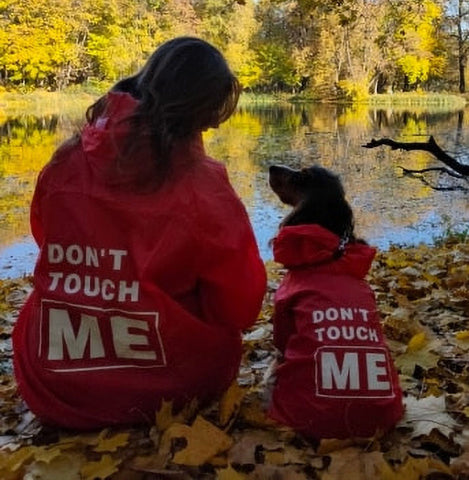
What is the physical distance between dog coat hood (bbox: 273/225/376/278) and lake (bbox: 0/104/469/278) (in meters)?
0.84

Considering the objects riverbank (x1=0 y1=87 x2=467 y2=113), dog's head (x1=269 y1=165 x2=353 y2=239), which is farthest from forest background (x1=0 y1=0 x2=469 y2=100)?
dog's head (x1=269 y1=165 x2=353 y2=239)

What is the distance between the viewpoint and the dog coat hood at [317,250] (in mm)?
2111

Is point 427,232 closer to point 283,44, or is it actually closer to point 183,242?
point 183,242

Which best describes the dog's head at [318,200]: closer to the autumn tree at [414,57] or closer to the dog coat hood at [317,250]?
the dog coat hood at [317,250]

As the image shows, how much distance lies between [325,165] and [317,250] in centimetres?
1207

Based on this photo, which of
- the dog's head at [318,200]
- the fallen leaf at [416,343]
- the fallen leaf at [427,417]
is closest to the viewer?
the fallen leaf at [427,417]

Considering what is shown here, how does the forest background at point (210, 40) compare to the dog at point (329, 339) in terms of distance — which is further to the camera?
the forest background at point (210, 40)

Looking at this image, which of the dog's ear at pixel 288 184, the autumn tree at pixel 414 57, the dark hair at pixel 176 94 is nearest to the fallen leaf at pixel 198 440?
the dark hair at pixel 176 94

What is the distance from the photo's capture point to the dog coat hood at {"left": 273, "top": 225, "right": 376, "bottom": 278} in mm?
2111

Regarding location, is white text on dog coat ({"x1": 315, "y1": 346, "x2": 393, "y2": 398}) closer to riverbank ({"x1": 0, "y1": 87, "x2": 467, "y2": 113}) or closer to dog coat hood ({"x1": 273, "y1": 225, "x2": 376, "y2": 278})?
dog coat hood ({"x1": 273, "y1": 225, "x2": 376, "y2": 278})

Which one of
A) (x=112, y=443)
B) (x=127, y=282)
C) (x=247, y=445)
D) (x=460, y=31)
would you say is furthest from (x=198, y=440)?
(x=460, y=31)

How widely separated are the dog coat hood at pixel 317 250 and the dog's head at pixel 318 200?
10 cm

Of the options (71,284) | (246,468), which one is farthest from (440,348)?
(71,284)

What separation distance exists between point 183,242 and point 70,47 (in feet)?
152
